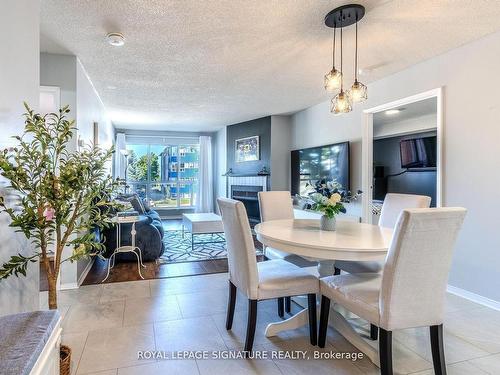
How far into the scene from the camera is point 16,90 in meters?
1.65

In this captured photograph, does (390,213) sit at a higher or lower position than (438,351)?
higher

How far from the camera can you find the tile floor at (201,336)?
1.83m

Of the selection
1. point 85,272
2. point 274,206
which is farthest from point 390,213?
point 85,272

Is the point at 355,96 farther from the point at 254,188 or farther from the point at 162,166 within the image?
the point at 162,166

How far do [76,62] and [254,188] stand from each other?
13.9 feet

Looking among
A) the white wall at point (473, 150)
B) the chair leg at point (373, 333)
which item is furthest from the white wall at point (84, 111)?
the white wall at point (473, 150)

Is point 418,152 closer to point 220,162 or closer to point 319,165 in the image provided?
point 319,165

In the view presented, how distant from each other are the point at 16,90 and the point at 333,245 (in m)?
1.98

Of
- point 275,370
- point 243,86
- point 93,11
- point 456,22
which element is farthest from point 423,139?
point 93,11

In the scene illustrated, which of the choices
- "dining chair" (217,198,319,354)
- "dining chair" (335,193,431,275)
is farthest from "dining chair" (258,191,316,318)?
"dining chair" (217,198,319,354)

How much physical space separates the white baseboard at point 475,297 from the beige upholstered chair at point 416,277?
1528 millimetres

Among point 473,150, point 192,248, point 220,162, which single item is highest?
point 220,162

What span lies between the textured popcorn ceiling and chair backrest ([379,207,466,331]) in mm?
1640

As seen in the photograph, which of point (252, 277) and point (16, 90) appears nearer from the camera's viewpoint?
point (16, 90)
